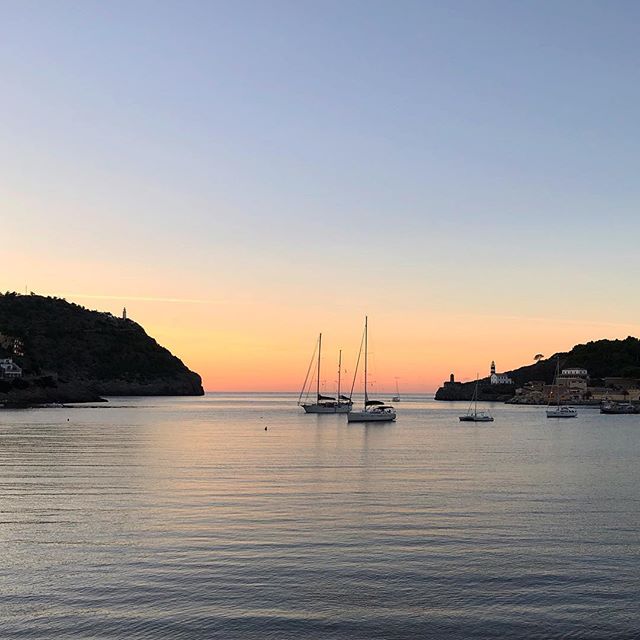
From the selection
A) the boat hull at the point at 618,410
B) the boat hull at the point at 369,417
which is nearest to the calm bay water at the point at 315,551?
the boat hull at the point at 369,417

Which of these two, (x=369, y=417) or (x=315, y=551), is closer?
(x=315, y=551)

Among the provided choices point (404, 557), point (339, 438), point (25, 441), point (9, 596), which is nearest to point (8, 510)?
point (9, 596)

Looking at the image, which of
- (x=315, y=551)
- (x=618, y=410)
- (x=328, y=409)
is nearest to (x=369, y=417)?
(x=328, y=409)

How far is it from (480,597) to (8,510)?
21.9 meters

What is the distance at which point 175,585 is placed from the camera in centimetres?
2114

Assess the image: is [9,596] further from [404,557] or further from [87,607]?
[404,557]

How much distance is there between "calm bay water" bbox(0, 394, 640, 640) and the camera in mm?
18422

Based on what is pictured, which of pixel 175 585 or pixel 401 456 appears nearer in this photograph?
pixel 175 585

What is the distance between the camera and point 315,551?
25547 millimetres

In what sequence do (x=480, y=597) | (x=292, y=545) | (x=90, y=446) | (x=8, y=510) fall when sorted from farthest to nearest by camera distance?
(x=90, y=446)
(x=8, y=510)
(x=292, y=545)
(x=480, y=597)

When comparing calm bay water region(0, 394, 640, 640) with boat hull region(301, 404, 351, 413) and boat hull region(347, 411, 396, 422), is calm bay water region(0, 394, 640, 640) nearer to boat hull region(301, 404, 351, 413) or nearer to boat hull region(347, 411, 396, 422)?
boat hull region(347, 411, 396, 422)

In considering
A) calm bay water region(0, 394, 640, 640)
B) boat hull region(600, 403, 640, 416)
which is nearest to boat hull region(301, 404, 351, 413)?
boat hull region(600, 403, 640, 416)

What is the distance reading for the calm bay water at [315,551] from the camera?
18.4 metres

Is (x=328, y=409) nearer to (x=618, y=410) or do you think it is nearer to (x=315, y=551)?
(x=618, y=410)
